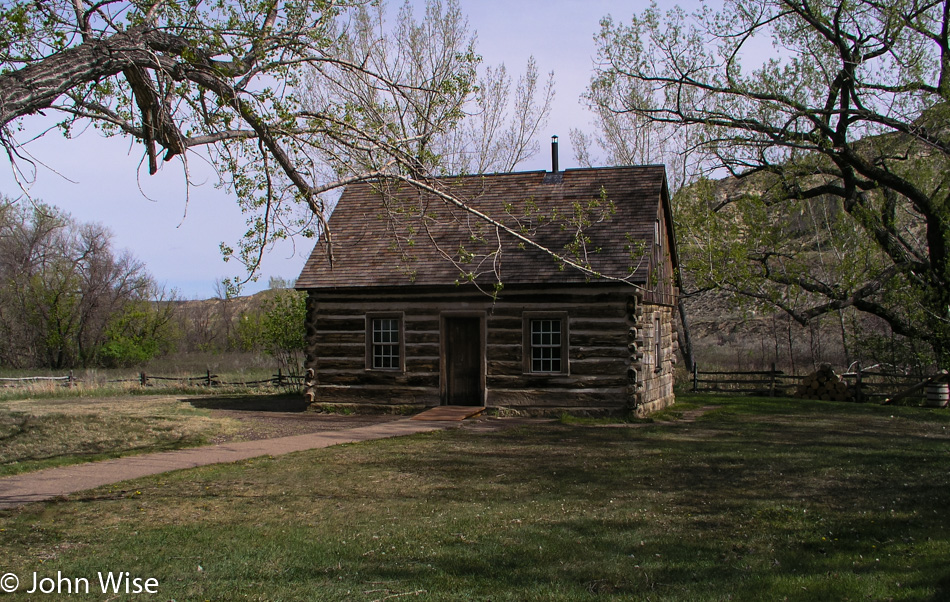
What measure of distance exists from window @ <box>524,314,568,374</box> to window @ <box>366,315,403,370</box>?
11.2ft

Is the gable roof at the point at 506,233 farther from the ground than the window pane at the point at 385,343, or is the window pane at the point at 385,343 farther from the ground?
the gable roof at the point at 506,233

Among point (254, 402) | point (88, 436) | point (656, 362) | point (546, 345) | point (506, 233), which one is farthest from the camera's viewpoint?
point (254, 402)

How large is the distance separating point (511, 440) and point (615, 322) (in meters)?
4.75

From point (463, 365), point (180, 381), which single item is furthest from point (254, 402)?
point (180, 381)

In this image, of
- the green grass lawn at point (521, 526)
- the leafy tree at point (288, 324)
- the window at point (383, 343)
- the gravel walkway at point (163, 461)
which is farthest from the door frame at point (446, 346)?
the leafy tree at point (288, 324)

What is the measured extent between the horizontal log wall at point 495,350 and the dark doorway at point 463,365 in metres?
0.33

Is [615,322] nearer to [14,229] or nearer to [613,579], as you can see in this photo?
[613,579]

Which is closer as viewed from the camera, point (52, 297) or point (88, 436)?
point (88, 436)

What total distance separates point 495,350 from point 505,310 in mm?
1004

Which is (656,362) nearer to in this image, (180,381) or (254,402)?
(254,402)

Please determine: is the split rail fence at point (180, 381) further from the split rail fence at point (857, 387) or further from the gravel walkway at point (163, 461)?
the split rail fence at point (857, 387)

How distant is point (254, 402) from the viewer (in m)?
23.0

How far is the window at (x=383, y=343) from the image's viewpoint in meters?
19.3

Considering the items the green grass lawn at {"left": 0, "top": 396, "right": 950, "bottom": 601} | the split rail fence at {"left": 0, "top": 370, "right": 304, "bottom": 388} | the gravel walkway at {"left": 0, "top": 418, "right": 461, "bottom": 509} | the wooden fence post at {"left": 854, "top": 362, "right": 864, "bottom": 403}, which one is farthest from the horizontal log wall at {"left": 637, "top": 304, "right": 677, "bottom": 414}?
the split rail fence at {"left": 0, "top": 370, "right": 304, "bottom": 388}
